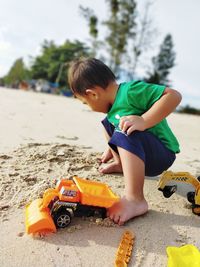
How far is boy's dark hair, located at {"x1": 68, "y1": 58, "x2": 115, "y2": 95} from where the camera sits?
1784 millimetres

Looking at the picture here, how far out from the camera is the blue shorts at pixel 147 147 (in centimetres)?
166

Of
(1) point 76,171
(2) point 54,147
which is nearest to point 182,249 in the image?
(1) point 76,171

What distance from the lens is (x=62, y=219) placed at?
1.44 meters

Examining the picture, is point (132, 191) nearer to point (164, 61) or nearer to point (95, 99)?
point (95, 99)

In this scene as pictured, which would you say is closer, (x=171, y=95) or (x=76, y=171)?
(x=171, y=95)

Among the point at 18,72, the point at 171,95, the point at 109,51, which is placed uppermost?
the point at 171,95

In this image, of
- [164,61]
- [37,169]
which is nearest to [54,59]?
[164,61]

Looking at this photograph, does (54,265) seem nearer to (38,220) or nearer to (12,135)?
(38,220)

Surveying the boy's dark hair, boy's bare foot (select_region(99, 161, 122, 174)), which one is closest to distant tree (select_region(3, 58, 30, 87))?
boy's bare foot (select_region(99, 161, 122, 174))

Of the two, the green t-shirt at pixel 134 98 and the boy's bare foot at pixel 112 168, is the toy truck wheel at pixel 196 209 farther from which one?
the boy's bare foot at pixel 112 168

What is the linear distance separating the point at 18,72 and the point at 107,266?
44.4m

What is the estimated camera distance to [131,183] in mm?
1648

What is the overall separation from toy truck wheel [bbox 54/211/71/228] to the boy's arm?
19.0 inches

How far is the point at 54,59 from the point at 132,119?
38.7 meters
